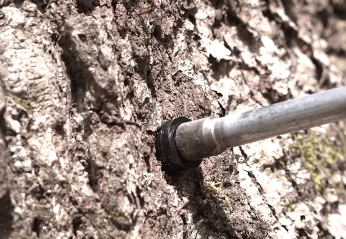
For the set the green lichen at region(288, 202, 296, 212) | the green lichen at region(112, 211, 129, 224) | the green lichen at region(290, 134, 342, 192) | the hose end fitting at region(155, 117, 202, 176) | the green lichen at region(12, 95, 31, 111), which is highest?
the green lichen at region(12, 95, 31, 111)

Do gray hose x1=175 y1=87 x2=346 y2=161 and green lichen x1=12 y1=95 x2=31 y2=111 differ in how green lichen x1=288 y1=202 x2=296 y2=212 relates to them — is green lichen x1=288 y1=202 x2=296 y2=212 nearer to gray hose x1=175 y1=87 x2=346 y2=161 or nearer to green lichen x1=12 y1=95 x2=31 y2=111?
gray hose x1=175 y1=87 x2=346 y2=161

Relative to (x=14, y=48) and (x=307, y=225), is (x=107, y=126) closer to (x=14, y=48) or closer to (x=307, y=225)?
(x=14, y=48)

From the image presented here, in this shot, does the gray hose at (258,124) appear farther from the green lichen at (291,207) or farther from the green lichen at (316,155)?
the green lichen at (316,155)

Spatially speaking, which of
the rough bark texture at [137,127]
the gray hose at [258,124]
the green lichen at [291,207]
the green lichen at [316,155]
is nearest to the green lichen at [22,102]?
the rough bark texture at [137,127]

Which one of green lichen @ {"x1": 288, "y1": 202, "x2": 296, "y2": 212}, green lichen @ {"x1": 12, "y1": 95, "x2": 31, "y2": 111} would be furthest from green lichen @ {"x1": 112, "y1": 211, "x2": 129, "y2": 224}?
green lichen @ {"x1": 288, "y1": 202, "x2": 296, "y2": 212}

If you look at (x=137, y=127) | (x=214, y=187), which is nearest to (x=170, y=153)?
(x=137, y=127)

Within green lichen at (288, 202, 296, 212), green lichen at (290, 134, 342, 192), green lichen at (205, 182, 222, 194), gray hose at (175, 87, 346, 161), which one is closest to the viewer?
gray hose at (175, 87, 346, 161)

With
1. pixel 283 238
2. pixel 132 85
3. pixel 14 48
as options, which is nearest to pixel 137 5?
pixel 132 85

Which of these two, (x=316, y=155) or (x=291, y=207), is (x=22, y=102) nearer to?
(x=291, y=207)
